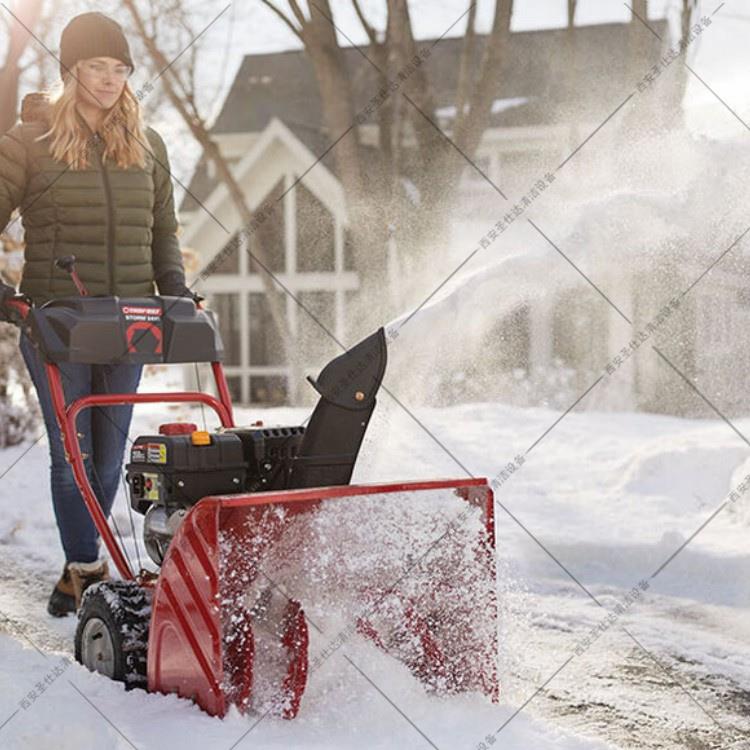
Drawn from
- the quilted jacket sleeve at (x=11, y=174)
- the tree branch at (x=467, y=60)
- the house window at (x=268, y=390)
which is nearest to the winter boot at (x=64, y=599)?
the quilted jacket sleeve at (x=11, y=174)

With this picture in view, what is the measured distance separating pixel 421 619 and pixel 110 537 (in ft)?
2.86

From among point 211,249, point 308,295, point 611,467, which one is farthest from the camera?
point 211,249

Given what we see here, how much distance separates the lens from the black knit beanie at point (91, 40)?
3631mm

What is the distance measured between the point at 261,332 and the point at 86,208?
15123 mm

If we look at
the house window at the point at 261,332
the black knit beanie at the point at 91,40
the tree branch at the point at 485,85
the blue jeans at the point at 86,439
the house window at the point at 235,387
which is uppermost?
the tree branch at the point at 485,85

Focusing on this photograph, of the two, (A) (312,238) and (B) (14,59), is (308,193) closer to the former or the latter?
(A) (312,238)

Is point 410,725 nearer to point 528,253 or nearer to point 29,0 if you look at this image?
point 528,253

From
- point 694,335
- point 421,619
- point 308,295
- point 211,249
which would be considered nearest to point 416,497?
point 421,619

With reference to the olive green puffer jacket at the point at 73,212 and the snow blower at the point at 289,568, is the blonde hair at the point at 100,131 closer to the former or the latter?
the olive green puffer jacket at the point at 73,212

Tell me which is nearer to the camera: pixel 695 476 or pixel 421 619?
pixel 421 619

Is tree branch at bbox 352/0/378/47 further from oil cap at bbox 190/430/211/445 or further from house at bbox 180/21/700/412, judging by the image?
oil cap at bbox 190/430/211/445

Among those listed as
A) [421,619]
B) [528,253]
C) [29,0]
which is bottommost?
[421,619]

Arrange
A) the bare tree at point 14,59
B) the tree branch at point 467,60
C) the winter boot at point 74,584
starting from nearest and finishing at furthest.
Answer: the winter boot at point 74,584
the bare tree at point 14,59
the tree branch at point 467,60

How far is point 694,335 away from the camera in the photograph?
9.59 metres
